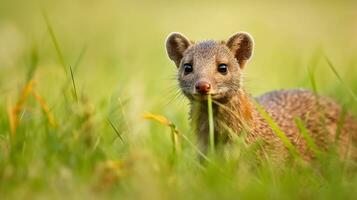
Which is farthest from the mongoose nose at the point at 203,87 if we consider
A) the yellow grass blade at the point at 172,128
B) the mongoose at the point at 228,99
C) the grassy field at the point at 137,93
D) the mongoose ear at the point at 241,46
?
the mongoose ear at the point at 241,46

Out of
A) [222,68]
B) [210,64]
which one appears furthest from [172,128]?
[222,68]

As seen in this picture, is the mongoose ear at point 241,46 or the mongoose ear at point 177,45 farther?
the mongoose ear at point 177,45

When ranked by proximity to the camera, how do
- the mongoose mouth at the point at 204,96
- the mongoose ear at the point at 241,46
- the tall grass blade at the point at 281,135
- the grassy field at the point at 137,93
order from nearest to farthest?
the grassy field at the point at 137,93 → the tall grass blade at the point at 281,135 → the mongoose mouth at the point at 204,96 → the mongoose ear at the point at 241,46

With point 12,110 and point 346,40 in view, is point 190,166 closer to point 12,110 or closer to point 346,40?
point 12,110

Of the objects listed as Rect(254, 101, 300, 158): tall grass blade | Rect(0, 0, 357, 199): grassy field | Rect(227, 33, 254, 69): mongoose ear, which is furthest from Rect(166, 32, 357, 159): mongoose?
Rect(254, 101, 300, 158): tall grass blade

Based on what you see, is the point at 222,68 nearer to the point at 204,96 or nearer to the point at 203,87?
the point at 204,96

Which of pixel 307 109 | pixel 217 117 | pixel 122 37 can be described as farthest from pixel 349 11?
pixel 217 117

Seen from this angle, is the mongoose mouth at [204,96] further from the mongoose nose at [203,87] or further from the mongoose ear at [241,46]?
the mongoose ear at [241,46]
